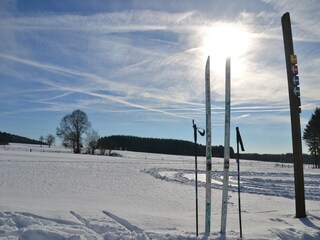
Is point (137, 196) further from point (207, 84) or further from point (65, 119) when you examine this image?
point (65, 119)

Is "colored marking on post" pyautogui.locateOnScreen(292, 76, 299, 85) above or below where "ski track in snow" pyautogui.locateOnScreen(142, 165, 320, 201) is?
above

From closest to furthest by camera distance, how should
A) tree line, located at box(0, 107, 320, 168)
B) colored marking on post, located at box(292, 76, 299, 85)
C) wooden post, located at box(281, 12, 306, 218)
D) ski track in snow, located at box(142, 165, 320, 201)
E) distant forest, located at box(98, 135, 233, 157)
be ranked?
wooden post, located at box(281, 12, 306, 218) → colored marking on post, located at box(292, 76, 299, 85) → ski track in snow, located at box(142, 165, 320, 201) → tree line, located at box(0, 107, 320, 168) → distant forest, located at box(98, 135, 233, 157)

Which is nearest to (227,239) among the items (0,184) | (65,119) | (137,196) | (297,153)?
(297,153)

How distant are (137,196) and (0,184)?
17.0 feet

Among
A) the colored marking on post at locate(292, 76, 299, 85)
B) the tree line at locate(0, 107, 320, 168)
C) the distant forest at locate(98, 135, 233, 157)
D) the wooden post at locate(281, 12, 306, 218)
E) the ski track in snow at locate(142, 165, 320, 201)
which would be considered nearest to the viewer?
the wooden post at locate(281, 12, 306, 218)

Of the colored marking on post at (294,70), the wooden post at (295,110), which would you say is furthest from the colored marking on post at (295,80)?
the colored marking on post at (294,70)

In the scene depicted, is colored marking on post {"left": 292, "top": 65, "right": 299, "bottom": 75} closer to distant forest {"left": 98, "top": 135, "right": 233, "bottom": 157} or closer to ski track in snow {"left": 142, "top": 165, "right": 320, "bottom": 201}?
ski track in snow {"left": 142, "top": 165, "right": 320, "bottom": 201}

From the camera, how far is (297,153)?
8.11 meters

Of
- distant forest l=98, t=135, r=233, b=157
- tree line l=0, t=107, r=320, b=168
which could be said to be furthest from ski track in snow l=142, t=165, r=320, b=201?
distant forest l=98, t=135, r=233, b=157

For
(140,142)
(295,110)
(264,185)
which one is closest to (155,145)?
(140,142)

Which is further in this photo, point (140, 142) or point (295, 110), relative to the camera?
point (140, 142)

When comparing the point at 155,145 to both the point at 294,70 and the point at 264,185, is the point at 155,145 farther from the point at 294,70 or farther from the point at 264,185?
the point at 294,70

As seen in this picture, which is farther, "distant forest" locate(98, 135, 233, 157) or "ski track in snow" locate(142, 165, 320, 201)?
"distant forest" locate(98, 135, 233, 157)

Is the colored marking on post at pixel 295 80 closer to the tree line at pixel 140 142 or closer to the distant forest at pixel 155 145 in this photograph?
the tree line at pixel 140 142
